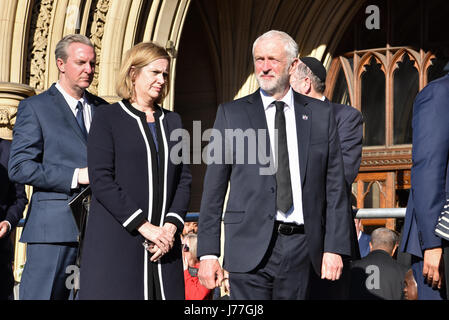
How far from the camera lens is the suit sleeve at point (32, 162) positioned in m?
4.41

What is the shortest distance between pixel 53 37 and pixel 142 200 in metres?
4.95

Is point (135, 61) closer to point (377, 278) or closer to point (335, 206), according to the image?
point (335, 206)

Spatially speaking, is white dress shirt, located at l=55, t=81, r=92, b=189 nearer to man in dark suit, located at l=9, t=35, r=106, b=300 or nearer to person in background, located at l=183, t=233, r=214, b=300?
man in dark suit, located at l=9, t=35, r=106, b=300

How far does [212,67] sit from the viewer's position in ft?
39.0

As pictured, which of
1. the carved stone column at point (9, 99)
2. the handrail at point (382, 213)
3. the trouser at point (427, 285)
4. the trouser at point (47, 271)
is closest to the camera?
the trouser at point (427, 285)

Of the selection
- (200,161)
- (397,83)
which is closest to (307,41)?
(397,83)

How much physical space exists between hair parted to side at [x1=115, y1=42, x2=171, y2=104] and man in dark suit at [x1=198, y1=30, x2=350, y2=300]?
1.44 feet

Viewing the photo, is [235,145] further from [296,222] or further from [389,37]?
[389,37]

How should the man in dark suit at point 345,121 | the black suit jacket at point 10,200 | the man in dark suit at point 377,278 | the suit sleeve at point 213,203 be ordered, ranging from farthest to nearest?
the man in dark suit at point 377,278
the black suit jacket at point 10,200
the man in dark suit at point 345,121
the suit sleeve at point 213,203

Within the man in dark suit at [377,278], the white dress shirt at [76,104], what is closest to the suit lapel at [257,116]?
the white dress shirt at [76,104]

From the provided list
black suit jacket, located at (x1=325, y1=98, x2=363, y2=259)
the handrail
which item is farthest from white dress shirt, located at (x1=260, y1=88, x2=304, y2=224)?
the handrail

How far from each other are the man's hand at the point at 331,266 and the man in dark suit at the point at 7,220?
2.03 meters

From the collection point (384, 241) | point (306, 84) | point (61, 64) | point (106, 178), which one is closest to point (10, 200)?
point (61, 64)

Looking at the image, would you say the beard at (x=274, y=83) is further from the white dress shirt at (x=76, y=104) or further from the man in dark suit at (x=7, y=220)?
the man in dark suit at (x=7, y=220)
